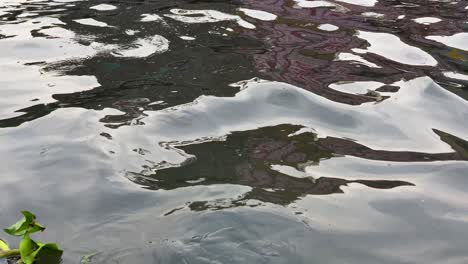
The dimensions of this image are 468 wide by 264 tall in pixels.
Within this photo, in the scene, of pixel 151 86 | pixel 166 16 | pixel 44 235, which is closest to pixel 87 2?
pixel 166 16

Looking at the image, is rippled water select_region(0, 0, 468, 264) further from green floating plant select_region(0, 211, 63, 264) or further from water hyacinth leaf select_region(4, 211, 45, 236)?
water hyacinth leaf select_region(4, 211, 45, 236)

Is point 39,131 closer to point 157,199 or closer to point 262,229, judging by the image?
point 157,199

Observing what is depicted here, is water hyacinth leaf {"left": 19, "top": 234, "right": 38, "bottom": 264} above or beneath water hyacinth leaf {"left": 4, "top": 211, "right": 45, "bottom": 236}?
beneath

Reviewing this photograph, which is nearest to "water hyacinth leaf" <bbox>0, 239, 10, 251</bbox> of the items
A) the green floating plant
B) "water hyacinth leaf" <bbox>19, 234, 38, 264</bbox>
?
the green floating plant

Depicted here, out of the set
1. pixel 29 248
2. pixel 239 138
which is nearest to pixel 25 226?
pixel 29 248

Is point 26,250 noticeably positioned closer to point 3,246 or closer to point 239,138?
point 3,246

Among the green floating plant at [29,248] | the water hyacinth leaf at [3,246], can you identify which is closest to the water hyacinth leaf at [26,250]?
the green floating plant at [29,248]
